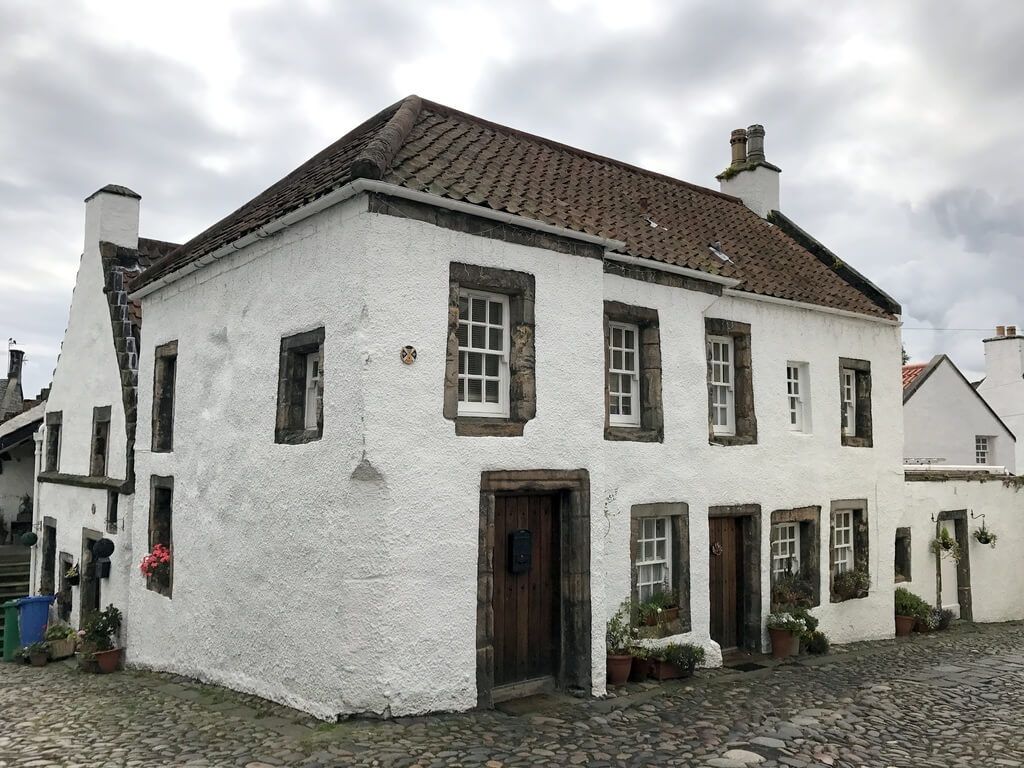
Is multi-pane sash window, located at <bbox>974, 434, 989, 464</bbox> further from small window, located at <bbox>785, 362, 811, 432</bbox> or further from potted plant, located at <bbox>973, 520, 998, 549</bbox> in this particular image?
small window, located at <bbox>785, 362, 811, 432</bbox>

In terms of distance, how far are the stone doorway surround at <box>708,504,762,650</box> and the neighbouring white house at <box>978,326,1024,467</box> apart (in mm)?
16783

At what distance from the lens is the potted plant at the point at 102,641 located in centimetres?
1182

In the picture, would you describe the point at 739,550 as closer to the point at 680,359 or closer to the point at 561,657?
the point at 680,359

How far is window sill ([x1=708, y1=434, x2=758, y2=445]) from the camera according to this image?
37.0 feet

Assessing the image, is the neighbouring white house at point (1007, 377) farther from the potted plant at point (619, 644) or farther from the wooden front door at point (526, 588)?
the wooden front door at point (526, 588)

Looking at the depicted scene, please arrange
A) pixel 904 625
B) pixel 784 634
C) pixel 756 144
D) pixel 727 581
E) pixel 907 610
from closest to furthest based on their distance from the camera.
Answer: pixel 784 634
pixel 727 581
pixel 904 625
pixel 907 610
pixel 756 144

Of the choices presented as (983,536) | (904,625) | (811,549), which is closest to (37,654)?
(811,549)

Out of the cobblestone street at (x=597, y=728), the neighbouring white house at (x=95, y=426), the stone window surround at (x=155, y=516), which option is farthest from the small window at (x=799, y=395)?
the neighbouring white house at (x=95, y=426)

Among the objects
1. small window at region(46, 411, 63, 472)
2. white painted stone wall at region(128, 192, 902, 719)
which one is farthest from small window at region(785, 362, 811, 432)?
small window at region(46, 411, 63, 472)

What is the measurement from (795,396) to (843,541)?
2583mm

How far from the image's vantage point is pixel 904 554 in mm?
14914

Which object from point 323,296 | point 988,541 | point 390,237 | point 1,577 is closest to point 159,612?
point 323,296

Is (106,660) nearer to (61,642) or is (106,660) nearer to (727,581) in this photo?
(61,642)

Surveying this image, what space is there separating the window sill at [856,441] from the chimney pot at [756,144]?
6246mm
